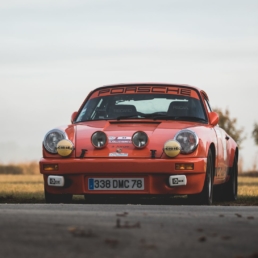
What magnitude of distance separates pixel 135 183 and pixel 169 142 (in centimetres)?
64

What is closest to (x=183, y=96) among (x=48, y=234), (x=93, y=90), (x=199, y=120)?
(x=199, y=120)

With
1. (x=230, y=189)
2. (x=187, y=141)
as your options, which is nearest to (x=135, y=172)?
(x=187, y=141)

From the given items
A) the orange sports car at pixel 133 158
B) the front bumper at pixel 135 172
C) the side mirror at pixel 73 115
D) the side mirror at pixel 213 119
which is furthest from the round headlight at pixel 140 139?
the side mirror at pixel 73 115

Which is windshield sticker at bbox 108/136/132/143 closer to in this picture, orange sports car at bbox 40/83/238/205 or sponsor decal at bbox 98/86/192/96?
orange sports car at bbox 40/83/238/205

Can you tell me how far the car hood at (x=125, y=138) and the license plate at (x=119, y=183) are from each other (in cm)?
28

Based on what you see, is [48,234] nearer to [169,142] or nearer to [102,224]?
[102,224]

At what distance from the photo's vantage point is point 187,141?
980 centimetres

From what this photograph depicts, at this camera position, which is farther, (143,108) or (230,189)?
(230,189)

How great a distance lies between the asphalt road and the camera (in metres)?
4.67

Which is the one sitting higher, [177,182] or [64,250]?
[64,250]

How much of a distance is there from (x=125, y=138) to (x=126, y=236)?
4712 mm

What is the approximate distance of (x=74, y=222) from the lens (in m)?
6.02

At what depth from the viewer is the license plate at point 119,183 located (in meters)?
9.73

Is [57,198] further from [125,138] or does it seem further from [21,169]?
[21,169]
